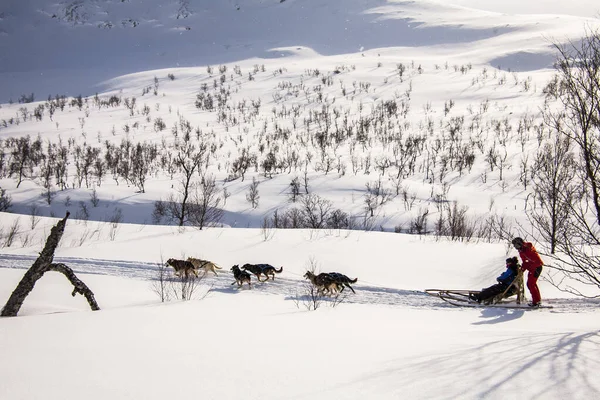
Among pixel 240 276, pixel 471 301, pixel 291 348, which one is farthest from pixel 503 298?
pixel 291 348

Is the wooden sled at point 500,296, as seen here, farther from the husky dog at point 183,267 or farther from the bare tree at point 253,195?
the bare tree at point 253,195

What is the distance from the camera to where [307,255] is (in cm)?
1230

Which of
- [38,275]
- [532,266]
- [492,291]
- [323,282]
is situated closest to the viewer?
[38,275]

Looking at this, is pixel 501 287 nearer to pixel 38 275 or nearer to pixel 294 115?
pixel 38 275

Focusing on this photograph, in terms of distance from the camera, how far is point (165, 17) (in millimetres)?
123375

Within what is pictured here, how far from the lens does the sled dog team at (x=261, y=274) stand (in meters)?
9.06

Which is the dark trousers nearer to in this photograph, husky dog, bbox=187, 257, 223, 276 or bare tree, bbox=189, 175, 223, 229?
husky dog, bbox=187, 257, 223, 276

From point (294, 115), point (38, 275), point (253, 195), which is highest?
point (294, 115)

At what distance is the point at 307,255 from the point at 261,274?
2157 mm

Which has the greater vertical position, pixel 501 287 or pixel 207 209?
pixel 207 209

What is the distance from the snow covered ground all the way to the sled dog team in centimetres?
34

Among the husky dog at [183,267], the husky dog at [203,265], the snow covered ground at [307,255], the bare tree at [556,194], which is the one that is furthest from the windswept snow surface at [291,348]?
the bare tree at [556,194]

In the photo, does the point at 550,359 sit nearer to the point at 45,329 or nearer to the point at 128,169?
the point at 45,329

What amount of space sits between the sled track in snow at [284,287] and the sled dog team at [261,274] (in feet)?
0.71
